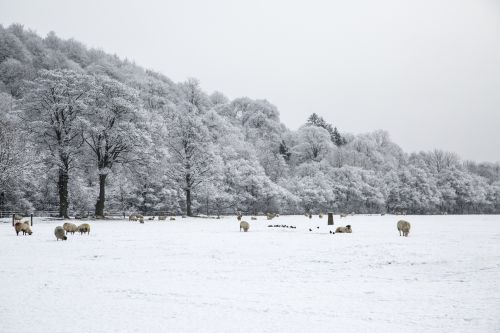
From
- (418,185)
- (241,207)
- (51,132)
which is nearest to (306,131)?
(418,185)

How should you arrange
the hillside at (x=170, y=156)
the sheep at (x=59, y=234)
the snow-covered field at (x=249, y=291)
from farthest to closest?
the hillside at (x=170, y=156)
the sheep at (x=59, y=234)
the snow-covered field at (x=249, y=291)

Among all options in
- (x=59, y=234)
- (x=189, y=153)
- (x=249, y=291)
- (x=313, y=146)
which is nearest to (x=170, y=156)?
(x=189, y=153)

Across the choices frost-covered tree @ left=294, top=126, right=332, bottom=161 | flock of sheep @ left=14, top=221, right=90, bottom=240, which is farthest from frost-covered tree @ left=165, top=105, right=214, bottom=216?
frost-covered tree @ left=294, top=126, right=332, bottom=161

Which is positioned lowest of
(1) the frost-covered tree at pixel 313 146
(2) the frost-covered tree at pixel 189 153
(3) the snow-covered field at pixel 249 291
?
(3) the snow-covered field at pixel 249 291

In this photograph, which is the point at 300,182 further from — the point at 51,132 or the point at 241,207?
the point at 51,132

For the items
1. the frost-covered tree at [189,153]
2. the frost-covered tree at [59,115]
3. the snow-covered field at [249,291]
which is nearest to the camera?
the snow-covered field at [249,291]

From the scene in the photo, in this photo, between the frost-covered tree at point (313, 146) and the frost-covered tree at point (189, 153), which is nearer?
the frost-covered tree at point (189, 153)

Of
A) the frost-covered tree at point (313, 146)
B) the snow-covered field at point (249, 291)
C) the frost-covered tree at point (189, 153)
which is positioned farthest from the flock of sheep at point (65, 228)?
the frost-covered tree at point (313, 146)

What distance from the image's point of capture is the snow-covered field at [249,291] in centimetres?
713

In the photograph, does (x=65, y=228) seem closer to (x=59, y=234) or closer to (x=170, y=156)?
(x=59, y=234)

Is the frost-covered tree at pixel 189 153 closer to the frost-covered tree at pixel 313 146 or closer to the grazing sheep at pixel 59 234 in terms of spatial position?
the grazing sheep at pixel 59 234

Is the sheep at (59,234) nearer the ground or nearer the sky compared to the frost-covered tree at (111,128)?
nearer the ground

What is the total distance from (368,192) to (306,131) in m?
22.5

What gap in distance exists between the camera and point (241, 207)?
240 ft
